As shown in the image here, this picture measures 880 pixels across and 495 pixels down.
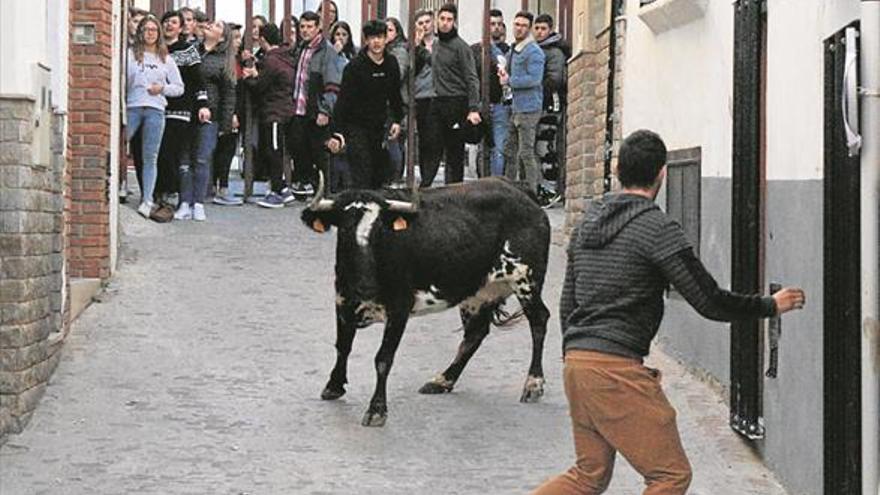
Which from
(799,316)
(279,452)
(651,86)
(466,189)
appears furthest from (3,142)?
(651,86)

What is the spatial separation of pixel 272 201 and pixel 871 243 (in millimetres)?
12522

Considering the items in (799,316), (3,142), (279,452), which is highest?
(3,142)

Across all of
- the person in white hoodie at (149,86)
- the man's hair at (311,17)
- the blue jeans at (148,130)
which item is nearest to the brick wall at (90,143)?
the person in white hoodie at (149,86)

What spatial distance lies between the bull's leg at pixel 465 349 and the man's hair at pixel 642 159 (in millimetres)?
4785

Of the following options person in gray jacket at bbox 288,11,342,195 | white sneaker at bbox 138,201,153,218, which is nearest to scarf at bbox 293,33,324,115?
person in gray jacket at bbox 288,11,342,195

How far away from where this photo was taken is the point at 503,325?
1184 centimetres

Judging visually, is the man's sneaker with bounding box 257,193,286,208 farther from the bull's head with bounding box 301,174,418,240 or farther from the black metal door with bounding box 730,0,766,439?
the black metal door with bounding box 730,0,766,439

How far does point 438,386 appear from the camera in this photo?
11.5m

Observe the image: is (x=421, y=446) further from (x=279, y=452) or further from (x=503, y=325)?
(x=503, y=325)

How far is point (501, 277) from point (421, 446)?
1.73 m

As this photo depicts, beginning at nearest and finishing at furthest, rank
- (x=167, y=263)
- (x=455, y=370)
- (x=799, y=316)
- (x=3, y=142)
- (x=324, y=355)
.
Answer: (x=799, y=316) < (x=3, y=142) < (x=455, y=370) < (x=324, y=355) < (x=167, y=263)

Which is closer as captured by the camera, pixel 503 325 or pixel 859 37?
pixel 859 37

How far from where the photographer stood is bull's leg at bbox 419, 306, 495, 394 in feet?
37.7

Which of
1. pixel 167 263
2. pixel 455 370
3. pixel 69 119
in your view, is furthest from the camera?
pixel 167 263
